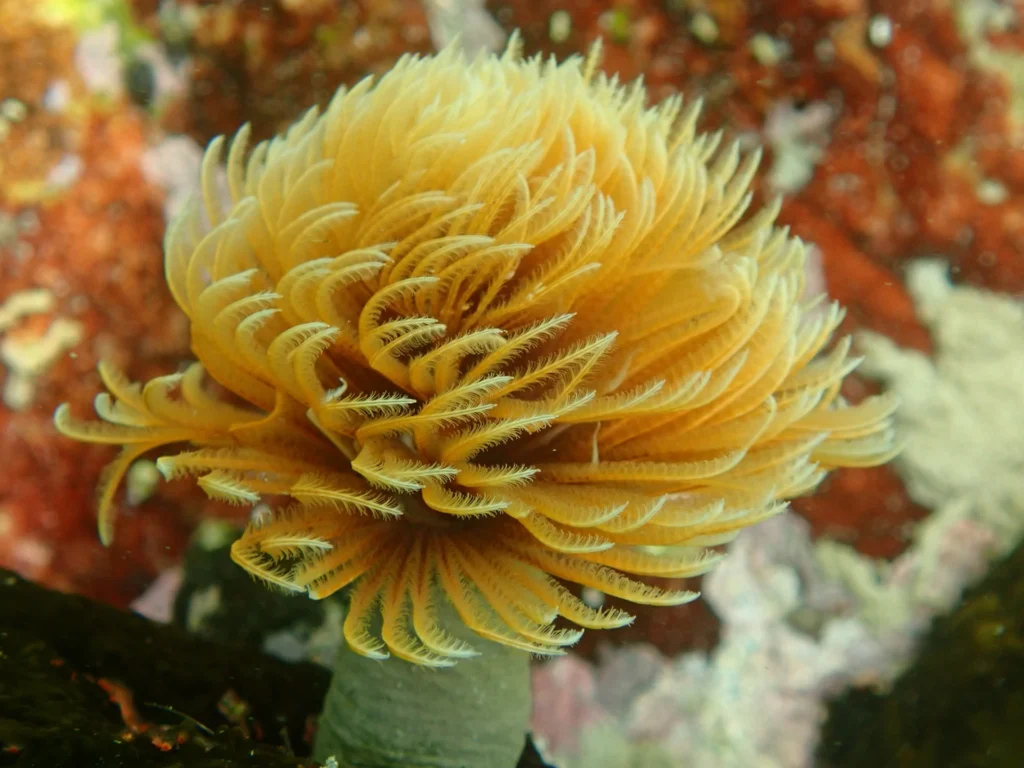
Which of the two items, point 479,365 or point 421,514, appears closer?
point 479,365

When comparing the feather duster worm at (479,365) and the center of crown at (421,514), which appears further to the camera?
the center of crown at (421,514)

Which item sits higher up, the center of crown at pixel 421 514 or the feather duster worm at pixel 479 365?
the feather duster worm at pixel 479 365

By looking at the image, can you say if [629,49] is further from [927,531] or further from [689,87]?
[927,531]

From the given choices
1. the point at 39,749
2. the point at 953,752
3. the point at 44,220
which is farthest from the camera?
the point at 44,220

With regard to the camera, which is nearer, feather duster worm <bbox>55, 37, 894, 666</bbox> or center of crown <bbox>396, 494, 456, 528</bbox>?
feather duster worm <bbox>55, 37, 894, 666</bbox>

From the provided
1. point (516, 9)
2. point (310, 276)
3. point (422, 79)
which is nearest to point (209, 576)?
point (310, 276)

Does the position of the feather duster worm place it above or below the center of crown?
above

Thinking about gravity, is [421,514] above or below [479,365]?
below

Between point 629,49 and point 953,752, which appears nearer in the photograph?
point 953,752
